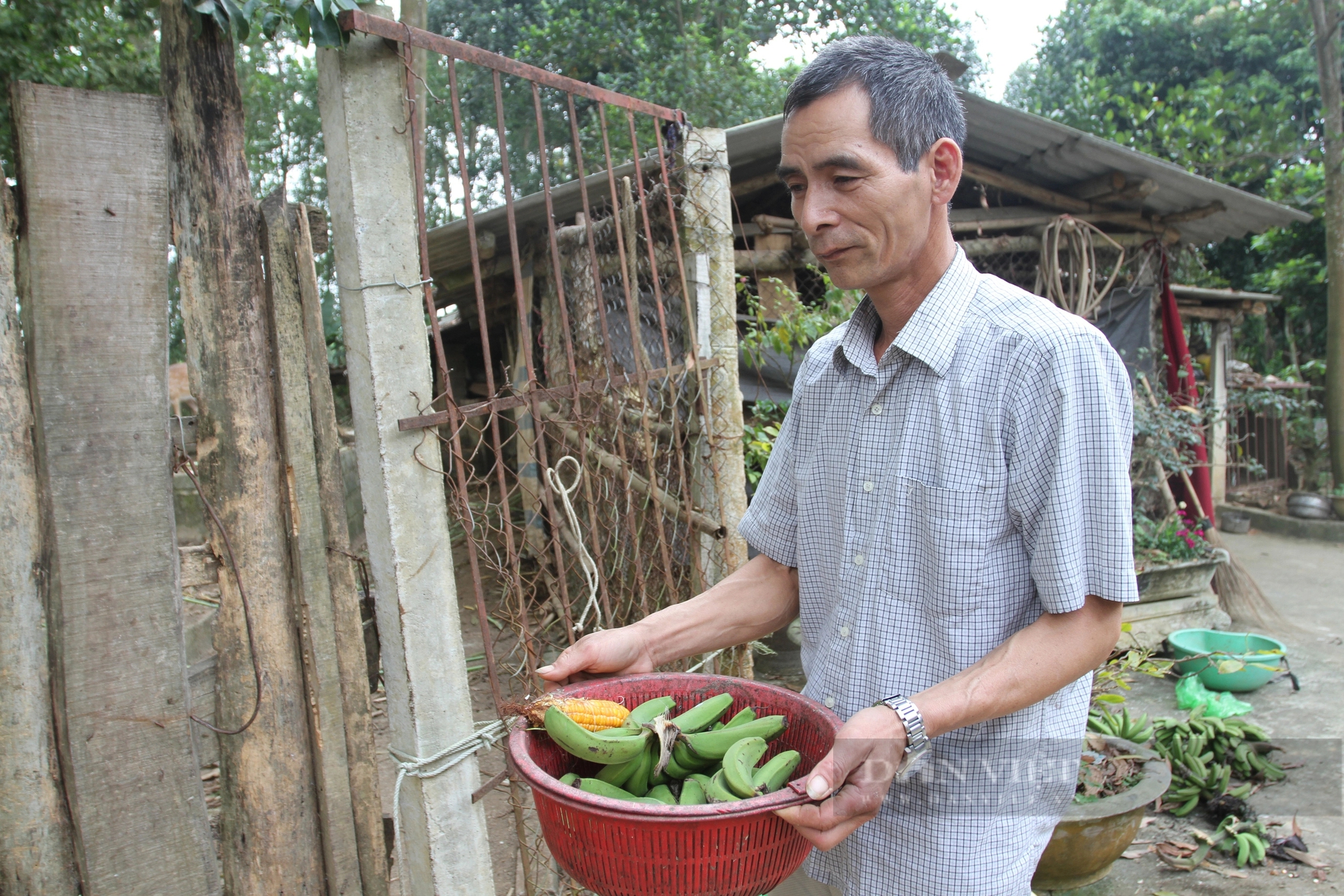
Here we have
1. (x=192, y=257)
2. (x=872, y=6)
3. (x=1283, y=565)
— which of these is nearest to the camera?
(x=192, y=257)

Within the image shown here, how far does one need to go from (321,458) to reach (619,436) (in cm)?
81

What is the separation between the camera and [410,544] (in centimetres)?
191

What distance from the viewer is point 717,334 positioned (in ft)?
10.3

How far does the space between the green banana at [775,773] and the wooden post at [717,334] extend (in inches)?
65.7

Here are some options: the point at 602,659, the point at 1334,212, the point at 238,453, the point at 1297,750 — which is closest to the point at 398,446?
the point at 238,453

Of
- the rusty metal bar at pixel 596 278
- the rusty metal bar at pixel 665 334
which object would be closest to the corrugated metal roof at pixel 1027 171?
the rusty metal bar at pixel 665 334

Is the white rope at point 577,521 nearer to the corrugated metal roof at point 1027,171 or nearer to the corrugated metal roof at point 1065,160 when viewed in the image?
the corrugated metal roof at point 1027,171

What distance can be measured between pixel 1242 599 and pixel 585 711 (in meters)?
7.13

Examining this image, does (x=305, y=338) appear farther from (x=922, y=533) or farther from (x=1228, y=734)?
(x=1228, y=734)

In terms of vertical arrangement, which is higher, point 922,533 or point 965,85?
point 965,85

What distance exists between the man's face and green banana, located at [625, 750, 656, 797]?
853mm

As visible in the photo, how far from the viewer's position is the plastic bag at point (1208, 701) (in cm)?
496

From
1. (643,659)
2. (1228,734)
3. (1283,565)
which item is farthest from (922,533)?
(1283,565)

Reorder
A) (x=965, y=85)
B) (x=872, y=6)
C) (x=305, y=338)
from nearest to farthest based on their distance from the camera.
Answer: (x=305, y=338)
(x=872, y=6)
(x=965, y=85)
